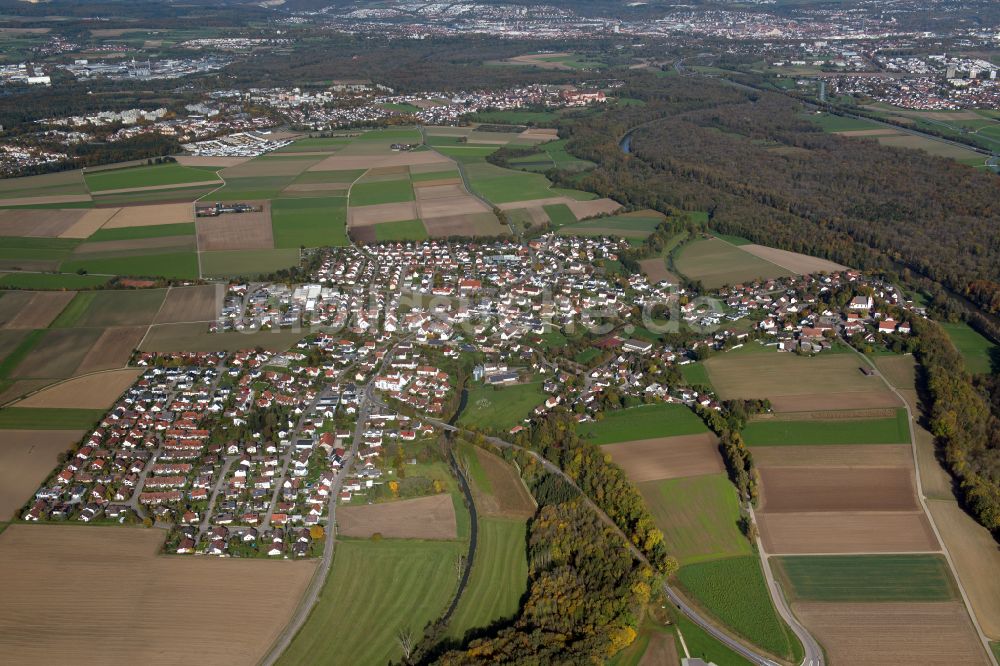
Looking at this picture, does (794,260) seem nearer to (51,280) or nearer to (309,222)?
(309,222)

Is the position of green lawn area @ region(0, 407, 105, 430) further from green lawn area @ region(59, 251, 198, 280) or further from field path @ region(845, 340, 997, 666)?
field path @ region(845, 340, 997, 666)

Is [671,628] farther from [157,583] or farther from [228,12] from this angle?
[228,12]

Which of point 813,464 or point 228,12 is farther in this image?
point 228,12

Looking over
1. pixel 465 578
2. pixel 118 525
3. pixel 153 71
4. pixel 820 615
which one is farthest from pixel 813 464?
pixel 153 71

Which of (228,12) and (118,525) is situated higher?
(228,12)

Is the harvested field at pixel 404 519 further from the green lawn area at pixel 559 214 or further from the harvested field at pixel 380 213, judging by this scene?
the green lawn area at pixel 559 214

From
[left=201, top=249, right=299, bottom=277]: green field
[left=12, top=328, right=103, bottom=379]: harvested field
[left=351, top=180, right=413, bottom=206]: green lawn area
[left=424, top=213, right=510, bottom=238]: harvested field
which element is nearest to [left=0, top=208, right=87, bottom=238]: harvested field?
[left=201, top=249, right=299, bottom=277]: green field
